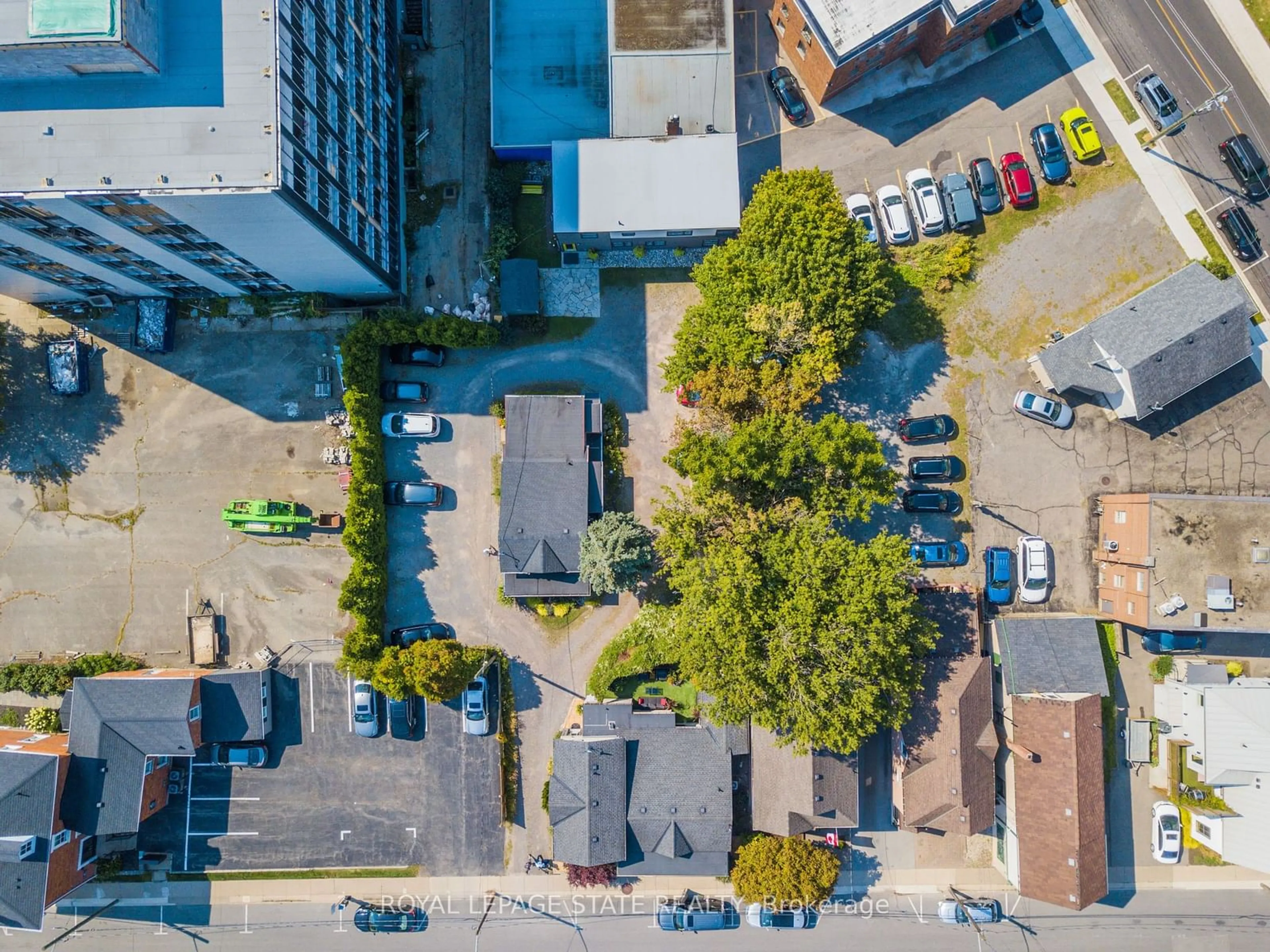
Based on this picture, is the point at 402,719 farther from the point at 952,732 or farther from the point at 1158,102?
the point at 1158,102

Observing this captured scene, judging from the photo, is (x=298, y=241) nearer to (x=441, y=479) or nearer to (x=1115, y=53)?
(x=441, y=479)

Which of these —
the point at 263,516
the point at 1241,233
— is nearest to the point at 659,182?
the point at 263,516

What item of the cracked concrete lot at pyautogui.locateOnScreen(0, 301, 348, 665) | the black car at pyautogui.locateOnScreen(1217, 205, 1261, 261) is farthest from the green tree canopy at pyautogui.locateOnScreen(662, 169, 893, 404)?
the cracked concrete lot at pyautogui.locateOnScreen(0, 301, 348, 665)

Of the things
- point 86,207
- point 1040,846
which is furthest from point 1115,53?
point 86,207

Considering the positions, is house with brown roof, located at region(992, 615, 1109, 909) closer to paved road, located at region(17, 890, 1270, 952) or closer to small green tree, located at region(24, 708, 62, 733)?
paved road, located at region(17, 890, 1270, 952)

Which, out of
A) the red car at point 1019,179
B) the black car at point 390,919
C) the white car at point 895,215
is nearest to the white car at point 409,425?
the black car at point 390,919

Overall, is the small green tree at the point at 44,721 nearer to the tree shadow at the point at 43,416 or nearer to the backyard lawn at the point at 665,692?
the tree shadow at the point at 43,416

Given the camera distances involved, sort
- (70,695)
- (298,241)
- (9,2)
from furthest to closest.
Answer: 1. (70,695)
2. (298,241)
3. (9,2)
